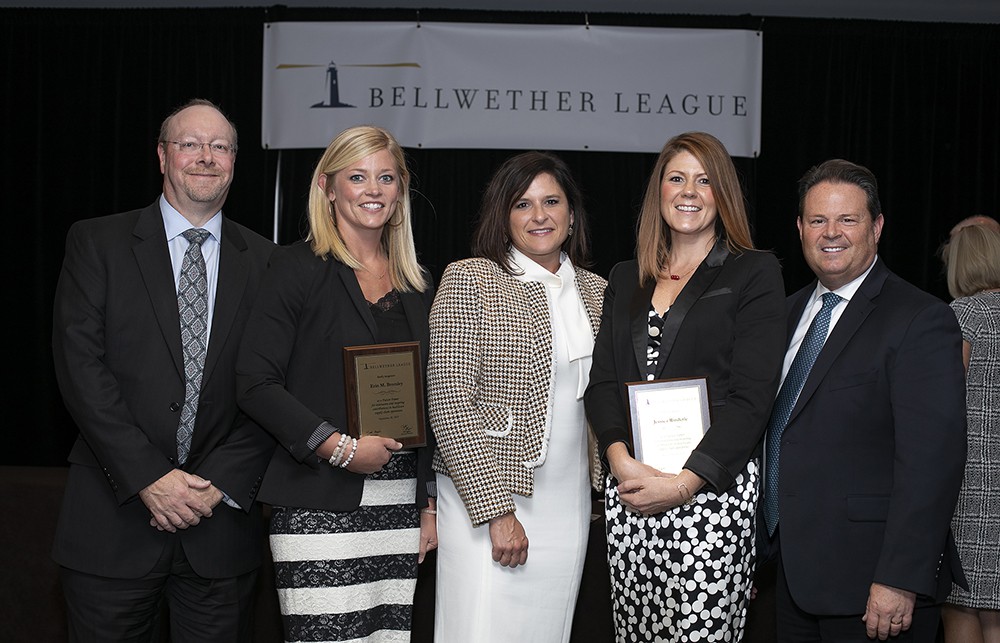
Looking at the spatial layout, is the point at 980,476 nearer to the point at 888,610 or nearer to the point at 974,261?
A: the point at 974,261

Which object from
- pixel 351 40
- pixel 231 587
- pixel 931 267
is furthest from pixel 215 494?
pixel 931 267

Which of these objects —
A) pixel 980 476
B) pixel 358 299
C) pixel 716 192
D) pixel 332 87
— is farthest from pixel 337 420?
pixel 332 87

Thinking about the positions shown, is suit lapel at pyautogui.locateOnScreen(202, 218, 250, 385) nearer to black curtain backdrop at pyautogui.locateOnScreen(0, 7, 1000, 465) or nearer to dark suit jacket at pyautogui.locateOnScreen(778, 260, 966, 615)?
dark suit jacket at pyautogui.locateOnScreen(778, 260, 966, 615)

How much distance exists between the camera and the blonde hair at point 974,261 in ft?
11.5

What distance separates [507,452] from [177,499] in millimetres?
845

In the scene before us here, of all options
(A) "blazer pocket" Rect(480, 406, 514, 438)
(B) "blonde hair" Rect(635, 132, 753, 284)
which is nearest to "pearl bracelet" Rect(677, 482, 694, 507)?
(A) "blazer pocket" Rect(480, 406, 514, 438)

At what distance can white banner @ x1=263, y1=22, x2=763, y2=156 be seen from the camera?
5.65 m

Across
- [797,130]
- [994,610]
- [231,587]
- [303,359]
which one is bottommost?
[994,610]

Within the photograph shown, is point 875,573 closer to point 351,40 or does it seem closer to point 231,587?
point 231,587

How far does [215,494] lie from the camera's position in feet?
8.13

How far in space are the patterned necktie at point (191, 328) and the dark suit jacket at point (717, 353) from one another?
40.9 inches

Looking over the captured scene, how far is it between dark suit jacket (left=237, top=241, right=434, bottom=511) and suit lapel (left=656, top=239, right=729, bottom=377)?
29.5 inches

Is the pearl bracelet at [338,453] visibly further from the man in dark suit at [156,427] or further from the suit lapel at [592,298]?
the suit lapel at [592,298]

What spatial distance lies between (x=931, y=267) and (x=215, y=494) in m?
5.35
